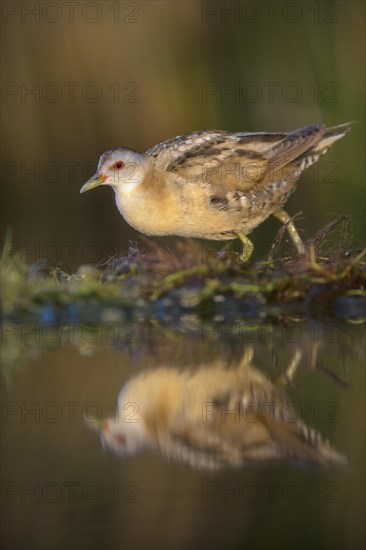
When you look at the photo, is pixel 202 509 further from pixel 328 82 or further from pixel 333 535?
pixel 328 82

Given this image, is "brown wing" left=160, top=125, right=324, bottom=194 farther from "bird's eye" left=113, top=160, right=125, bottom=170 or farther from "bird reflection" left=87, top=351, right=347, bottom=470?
"bird reflection" left=87, top=351, right=347, bottom=470

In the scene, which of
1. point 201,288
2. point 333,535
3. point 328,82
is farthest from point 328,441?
point 328,82

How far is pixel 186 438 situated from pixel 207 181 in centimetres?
393

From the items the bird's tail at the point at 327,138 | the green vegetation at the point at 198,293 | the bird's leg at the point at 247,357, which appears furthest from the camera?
the bird's tail at the point at 327,138

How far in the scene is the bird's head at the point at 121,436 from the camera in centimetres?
516

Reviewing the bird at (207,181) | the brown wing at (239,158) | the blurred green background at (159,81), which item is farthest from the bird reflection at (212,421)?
the blurred green background at (159,81)

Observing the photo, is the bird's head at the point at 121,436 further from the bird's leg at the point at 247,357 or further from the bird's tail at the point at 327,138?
the bird's tail at the point at 327,138

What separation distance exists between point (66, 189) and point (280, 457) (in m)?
11.9

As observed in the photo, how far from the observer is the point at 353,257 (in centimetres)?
804

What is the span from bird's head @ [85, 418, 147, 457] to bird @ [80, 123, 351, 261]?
3508mm

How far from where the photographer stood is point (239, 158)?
29.7 ft

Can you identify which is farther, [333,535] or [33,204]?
[33,204]

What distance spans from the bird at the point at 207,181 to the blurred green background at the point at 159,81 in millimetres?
4735

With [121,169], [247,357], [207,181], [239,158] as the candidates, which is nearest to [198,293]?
[247,357]
